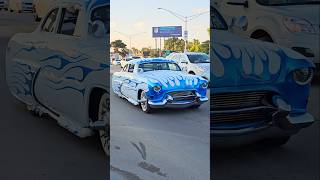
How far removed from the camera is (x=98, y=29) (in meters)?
2.16

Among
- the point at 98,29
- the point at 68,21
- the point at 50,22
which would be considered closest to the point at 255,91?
the point at 98,29

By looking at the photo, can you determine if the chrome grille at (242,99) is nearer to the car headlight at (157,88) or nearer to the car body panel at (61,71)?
Answer: the car headlight at (157,88)

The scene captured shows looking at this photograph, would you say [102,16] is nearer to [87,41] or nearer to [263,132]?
[87,41]

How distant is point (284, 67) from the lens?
2076 millimetres

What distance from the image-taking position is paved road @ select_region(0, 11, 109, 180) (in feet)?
7.93

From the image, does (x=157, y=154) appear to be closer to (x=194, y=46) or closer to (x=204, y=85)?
(x=204, y=85)

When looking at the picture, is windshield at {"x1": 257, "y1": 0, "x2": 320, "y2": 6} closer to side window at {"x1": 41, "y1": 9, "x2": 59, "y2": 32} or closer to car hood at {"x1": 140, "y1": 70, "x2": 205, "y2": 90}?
car hood at {"x1": 140, "y1": 70, "x2": 205, "y2": 90}

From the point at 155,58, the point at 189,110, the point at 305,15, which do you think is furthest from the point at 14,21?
the point at 305,15

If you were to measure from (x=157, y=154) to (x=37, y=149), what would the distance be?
0.88m

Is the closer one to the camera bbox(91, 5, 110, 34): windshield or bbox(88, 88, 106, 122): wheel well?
bbox(91, 5, 110, 34): windshield

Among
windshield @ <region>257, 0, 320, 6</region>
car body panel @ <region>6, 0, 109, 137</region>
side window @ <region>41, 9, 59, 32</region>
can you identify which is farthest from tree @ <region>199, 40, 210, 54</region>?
side window @ <region>41, 9, 59, 32</region>

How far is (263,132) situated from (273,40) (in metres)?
0.45

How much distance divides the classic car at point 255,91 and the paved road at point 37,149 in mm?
722

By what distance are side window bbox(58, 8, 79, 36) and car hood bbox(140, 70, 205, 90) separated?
0.74 metres
